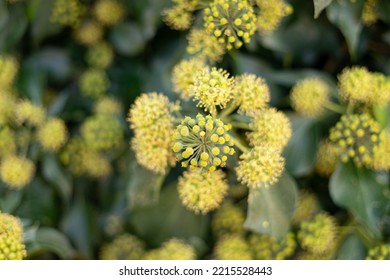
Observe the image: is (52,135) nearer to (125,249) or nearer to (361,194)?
(125,249)

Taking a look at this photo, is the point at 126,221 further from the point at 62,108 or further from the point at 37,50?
the point at 37,50

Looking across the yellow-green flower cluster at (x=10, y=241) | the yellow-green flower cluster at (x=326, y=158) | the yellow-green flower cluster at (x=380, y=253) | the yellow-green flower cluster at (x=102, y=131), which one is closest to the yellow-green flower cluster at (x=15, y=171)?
the yellow-green flower cluster at (x=102, y=131)

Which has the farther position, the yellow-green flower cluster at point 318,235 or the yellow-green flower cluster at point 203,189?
the yellow-green flower cluster at point 318,235

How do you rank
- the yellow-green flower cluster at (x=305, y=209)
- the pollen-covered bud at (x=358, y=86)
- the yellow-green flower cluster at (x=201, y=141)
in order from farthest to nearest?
the yellow-green flower cluster at (x=305, y=209) < the pollen-covered bud at (x=358, y=86) < the yellow-green flower cluster at (x=201, y=141)

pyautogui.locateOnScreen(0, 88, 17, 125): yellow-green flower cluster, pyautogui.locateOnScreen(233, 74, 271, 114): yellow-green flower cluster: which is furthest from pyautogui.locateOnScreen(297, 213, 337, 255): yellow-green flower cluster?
pyautogui.locateOnScreen(0, 88, 17, 125): yellow-green flower cluster

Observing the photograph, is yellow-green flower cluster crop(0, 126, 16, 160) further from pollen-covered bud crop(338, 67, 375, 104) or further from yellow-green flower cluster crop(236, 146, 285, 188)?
pollen-covered bud crop(338, 67, 375, 104)

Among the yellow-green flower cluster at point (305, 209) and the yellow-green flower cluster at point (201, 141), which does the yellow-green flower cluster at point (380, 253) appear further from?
the yellow-green flower cluster at point (201, 141)

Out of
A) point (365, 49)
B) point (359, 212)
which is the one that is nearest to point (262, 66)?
point (365, 49)
